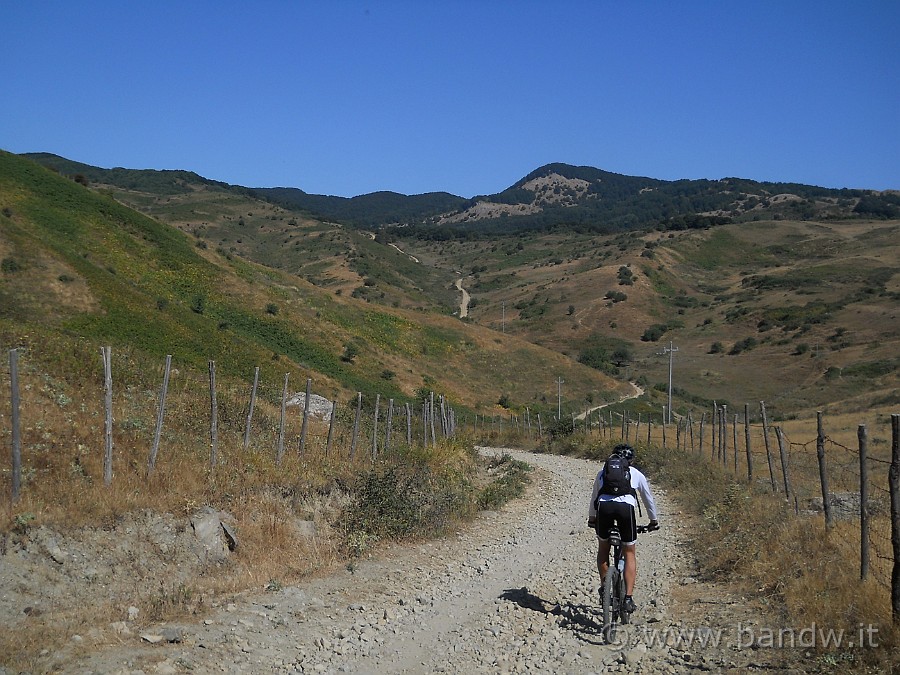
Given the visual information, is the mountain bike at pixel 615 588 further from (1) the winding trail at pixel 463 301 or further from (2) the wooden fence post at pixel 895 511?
(1) the winding trail at pixel 463 301

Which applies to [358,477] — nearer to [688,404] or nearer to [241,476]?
[241,476]

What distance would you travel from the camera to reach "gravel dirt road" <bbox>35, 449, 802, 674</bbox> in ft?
22.2

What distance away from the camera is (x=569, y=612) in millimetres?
8547

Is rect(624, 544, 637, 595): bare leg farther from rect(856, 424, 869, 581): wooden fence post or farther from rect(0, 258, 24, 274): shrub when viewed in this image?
rect(0, 258, 24, 274): shrub

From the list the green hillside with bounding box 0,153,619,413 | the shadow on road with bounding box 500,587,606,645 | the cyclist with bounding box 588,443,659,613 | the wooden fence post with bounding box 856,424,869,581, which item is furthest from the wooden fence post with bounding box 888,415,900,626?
the green hillside with bounding box 0,153,619,413

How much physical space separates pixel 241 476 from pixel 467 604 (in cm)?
422

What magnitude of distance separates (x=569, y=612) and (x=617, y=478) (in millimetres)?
1875

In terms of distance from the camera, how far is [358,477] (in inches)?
504

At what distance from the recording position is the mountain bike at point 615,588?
7.69 metres

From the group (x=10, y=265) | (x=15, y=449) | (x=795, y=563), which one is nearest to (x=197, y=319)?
(x=10, y=265)

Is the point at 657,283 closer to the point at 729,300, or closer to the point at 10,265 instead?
the point at 729,300

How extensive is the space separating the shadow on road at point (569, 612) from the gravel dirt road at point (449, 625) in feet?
0.07

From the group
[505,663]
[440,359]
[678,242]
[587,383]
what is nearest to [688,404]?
[587,383]

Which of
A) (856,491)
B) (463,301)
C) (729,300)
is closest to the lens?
(856,491)
